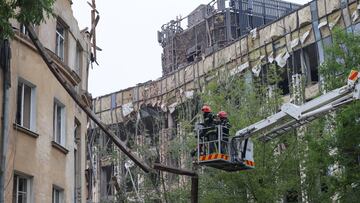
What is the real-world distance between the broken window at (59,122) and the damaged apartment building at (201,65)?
18.8 feet

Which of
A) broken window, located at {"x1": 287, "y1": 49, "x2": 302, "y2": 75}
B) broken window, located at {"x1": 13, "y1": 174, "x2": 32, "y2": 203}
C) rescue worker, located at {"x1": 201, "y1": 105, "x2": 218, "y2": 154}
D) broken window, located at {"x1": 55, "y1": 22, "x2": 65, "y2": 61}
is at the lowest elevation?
broken window, located at {"x1": 13, "y1": 174, "x2": 32, "y2": 203}

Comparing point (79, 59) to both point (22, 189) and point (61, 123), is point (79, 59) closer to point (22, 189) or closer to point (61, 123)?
point (61, 123)

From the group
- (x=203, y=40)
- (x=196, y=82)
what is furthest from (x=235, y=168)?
(x=203, y=40)

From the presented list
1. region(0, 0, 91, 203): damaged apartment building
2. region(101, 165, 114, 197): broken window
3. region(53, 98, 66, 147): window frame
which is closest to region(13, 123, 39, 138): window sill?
region(0, 0, 91, 203): damaged apartment building

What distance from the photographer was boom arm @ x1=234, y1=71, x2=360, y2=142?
50.3ft

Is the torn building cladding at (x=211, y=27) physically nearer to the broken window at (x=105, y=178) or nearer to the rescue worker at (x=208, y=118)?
the broken window at (x=105, y=178)

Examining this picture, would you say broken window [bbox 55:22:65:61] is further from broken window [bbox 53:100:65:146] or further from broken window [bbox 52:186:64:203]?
broken window [bbox 52:186:64:203]

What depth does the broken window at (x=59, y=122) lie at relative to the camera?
20.8 m

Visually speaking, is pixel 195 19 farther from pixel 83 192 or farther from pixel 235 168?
pixel 235 168

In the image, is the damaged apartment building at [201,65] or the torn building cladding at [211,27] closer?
the damaged apartment building at [201,65]

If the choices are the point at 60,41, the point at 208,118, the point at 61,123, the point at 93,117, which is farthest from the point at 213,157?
the point at 60,41

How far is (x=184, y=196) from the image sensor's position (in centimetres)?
2453

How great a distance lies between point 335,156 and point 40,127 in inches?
342

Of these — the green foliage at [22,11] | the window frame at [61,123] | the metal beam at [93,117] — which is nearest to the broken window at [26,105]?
the window frame at [61,123]
